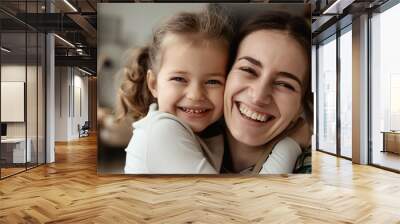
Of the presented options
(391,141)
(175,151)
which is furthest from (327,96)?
(175,151)

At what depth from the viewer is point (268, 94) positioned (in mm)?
5633

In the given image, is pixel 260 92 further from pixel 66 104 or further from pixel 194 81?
pixel 66 104

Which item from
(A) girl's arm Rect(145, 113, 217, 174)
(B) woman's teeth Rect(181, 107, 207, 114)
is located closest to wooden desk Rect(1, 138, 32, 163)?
(A) girl's arm Rect(145, 113, 217, 174)

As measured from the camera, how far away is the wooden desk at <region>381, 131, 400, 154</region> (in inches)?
281

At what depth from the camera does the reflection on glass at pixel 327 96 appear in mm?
10039

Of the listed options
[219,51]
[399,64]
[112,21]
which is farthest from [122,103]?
[399,64]

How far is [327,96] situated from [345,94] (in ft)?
4.33

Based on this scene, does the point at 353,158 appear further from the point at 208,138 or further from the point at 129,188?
the point at 129,188

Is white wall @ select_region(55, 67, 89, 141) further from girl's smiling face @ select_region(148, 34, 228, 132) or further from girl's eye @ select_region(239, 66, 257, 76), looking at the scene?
girl's eye @ select_region(239, 66, 257, 76)

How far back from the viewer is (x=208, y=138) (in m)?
5.72

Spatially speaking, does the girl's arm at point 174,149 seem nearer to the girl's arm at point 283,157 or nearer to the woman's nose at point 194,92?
the woman's nose at point 194,92

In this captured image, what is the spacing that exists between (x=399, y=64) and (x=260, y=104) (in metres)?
3.12

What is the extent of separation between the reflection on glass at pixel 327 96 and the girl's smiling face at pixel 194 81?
207 inches

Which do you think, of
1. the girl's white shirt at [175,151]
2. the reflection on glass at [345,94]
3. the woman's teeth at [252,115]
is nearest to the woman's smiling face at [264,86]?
the woman's teeth at [252,115]
